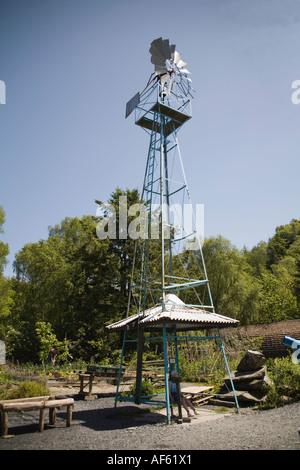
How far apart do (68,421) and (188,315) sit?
15.2 feet

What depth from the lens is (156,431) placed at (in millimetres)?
8516

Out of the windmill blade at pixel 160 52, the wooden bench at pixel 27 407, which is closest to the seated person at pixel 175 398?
the wooden bench at pixel 27 407

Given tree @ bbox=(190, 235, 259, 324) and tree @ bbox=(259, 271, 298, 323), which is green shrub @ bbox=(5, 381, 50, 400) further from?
tree @ bbox=(259, 271, 298, 323)

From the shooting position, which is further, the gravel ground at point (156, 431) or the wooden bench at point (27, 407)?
the wooden bench at point (27, 407)

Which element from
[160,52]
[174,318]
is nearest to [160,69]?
[160,52]

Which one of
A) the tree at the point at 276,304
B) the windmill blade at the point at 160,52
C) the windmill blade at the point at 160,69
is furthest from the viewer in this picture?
the tree at the point at 276,304

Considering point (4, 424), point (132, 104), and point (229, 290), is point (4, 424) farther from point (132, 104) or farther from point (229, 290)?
point (229, 290)

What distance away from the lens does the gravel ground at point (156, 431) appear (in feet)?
22.6

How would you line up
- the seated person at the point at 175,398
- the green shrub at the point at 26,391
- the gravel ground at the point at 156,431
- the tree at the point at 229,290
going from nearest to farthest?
the gravel ground at the point at 156,431 → the green shrub at the point at 26,391 → the seated person at the point at 175,398 → the tree at the point at 229,290

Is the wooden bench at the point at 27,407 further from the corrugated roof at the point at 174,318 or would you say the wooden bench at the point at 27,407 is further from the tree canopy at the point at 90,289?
the tree canopy at the point at 90,289

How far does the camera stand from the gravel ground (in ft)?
22.6

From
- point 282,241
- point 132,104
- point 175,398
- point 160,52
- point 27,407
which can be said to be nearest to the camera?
point 27,407

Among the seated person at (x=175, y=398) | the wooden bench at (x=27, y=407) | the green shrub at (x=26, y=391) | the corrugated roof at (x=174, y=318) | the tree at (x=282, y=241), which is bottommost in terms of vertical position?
the seated person at (x=175, y=398)

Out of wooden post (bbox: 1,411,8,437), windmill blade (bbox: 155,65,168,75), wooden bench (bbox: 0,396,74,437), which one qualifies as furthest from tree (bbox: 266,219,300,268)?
wooden post (bbox: 1,411,8,437)
